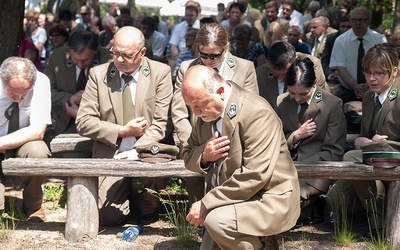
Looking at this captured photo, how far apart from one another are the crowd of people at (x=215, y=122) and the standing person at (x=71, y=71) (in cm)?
1

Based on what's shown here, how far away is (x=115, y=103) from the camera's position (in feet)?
21.9

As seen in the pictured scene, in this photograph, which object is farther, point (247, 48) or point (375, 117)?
point (247, 48)

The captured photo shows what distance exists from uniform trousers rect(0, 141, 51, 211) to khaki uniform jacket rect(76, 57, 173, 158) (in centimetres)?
37

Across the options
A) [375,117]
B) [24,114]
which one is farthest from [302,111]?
[24,114]

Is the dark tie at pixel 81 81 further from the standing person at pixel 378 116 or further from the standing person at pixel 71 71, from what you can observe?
the standing person at pixel 378 116

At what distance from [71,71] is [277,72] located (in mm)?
2226

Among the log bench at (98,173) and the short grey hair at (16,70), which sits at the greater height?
the short grey hair at (16,70)

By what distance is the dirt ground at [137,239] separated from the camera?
6.21 meters

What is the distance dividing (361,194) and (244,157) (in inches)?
76.1

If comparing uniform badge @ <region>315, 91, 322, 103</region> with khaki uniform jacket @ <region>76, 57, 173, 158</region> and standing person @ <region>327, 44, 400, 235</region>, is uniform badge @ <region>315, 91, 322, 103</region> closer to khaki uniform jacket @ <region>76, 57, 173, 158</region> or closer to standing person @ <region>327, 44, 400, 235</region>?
standing person @ <region>327, 44, 400, 235</region>

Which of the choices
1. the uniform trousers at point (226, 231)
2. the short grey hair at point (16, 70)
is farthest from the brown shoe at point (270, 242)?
the short grey hair at point (16, 70)

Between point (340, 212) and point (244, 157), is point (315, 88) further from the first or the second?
point (244, 157)

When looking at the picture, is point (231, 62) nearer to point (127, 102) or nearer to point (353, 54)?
point (127, 102)

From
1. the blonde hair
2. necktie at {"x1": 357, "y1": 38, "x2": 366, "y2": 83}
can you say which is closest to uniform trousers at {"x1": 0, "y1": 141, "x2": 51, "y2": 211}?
necktie at {"x1": 357, "y1": 38, "x2": 366, "y2": 83}
